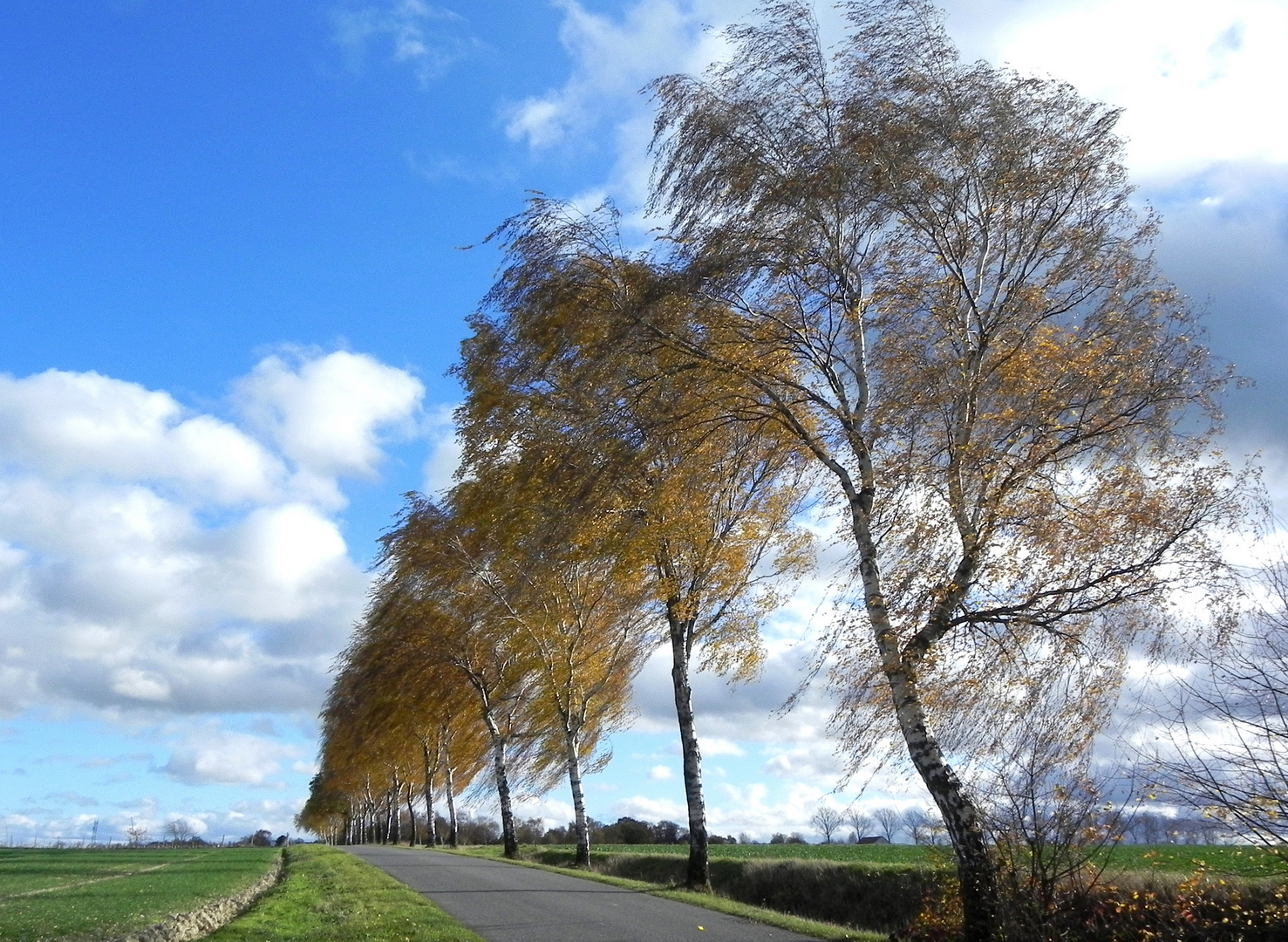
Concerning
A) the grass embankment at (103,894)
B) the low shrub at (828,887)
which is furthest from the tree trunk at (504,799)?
the grass embankment at (103,894)

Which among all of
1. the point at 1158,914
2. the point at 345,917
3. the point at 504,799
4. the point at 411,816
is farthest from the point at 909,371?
the point at 411,816

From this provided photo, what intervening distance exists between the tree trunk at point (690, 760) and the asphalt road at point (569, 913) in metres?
1.60

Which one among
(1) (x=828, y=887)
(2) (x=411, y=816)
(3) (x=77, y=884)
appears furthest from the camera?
(2) (x=411, y=816)

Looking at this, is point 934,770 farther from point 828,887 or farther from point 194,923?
point 828,887

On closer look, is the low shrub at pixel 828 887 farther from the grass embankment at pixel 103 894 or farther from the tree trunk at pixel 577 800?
the grass embankment at pixel 103 894

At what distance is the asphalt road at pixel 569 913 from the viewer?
1241cm

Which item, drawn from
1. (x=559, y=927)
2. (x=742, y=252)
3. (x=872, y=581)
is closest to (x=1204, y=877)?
(x=872, y=581)

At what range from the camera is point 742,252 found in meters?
12.2

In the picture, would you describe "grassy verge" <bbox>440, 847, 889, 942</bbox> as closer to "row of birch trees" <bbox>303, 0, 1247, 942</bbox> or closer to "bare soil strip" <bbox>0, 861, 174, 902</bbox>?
"row of birch trees" <bbox>303, 0, 1247, 942</bbox>

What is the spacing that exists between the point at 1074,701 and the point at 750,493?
8774mm

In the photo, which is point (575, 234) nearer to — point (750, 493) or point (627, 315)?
point (627, 315)

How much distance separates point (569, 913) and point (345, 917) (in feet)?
11.2

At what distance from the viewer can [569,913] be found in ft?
48.2

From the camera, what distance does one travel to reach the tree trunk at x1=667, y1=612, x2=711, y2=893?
19.7 meters
